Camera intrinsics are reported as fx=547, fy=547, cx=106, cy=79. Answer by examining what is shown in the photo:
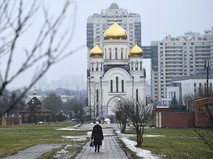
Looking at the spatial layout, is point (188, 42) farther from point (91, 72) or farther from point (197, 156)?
point (197, 156)

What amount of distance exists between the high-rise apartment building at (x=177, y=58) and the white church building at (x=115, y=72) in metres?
74.2

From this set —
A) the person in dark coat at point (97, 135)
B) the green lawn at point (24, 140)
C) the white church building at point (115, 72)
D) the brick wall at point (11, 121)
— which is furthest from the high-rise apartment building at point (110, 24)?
the person in dark coat at point (97, 135)

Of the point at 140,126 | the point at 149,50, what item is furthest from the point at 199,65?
the point at 140,126

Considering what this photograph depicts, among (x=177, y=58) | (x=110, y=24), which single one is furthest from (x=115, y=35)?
(x=110, y=24)

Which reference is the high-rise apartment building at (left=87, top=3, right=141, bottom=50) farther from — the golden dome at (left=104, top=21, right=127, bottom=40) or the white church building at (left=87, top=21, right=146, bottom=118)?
the white church building at (left=87, top=21, right=146, bottom=118)

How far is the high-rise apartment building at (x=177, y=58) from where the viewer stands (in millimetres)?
175375

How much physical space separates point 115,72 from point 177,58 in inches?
3201

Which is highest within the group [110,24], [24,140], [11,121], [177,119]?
[110,24]

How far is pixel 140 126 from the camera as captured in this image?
29.6 metres

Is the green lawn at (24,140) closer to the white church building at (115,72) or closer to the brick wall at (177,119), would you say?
the brick wall at (177,119)

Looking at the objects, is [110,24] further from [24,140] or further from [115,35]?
[24,140]

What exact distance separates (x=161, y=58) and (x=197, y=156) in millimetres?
155072

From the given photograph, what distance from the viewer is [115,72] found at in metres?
98.8

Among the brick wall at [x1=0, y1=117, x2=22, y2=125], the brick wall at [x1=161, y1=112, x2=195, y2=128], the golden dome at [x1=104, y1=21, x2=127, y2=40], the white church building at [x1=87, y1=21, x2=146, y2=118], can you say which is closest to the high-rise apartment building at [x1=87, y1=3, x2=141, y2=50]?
the golden dome at [x1=104, y1=21, x2=127, y2=40]
